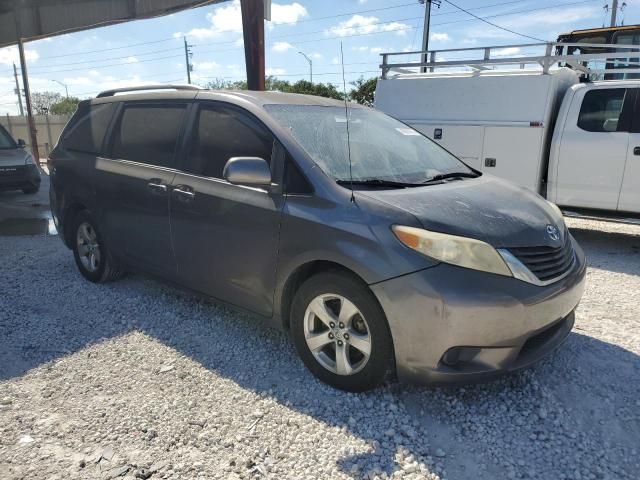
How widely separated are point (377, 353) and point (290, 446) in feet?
2.18

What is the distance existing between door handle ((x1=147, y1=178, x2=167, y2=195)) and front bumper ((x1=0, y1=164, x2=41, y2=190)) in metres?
7.83

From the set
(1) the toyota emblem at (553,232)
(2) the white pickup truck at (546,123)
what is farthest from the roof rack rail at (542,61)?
(1) the toyota emblem at (553,232)

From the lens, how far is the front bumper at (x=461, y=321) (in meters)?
2.53

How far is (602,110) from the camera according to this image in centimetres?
636

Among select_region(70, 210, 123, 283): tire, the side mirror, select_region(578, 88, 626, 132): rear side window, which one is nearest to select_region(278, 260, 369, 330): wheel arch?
the side mirror

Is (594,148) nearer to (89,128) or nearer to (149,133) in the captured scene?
(149,133)

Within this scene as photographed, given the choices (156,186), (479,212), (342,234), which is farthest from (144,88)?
(479,212)

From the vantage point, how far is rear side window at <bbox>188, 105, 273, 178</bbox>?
130 inches

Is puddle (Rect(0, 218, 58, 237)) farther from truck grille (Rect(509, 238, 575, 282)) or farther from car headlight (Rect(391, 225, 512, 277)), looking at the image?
truck grille (Rect(509, 238, 575, 282))

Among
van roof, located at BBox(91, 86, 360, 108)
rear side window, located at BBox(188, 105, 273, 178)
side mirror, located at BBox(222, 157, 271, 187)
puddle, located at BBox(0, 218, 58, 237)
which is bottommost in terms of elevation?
puddle, located at BBox(0, 218, 58, 237)

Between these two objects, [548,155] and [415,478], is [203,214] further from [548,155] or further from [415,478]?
[548,155]

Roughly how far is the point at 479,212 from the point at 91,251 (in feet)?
12.1

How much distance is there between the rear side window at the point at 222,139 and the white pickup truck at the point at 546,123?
465 centimetres

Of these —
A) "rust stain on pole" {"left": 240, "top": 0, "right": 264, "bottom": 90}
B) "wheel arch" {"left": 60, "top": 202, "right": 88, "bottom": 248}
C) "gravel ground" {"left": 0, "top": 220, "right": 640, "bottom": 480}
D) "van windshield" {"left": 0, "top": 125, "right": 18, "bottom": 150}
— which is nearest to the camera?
"gravel ground" {"left": 0, "top": 220, "right": 640, "bottom": 480}
